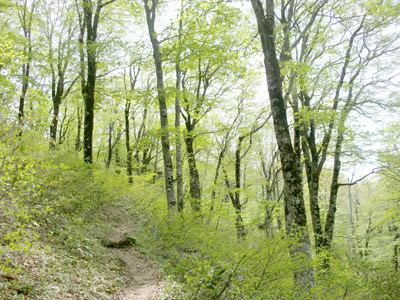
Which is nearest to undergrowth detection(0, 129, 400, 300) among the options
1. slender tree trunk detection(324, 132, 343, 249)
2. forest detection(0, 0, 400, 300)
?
forest detection(0, 0, 400, 300)

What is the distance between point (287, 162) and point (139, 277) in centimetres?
476

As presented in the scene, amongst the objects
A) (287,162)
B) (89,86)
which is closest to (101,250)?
(287,162)

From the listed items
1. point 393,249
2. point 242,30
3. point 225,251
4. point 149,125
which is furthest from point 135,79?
point 393,249

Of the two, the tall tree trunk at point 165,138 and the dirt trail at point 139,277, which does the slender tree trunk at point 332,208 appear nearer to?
the tall tree trunk at point 165,138

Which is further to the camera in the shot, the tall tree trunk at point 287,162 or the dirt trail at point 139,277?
the dirt trail at point 139,277

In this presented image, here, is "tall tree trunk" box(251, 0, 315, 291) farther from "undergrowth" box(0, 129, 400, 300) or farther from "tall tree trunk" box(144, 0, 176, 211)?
"tall tree trunk" box(144, 0, 176, 211)

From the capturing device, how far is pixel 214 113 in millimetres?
19188

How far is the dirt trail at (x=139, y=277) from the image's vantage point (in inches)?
218

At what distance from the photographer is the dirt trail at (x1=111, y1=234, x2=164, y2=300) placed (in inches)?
218

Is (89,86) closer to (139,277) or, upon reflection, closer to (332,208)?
(139,277)

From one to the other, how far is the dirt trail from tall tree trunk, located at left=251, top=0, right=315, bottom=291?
3.16 metres

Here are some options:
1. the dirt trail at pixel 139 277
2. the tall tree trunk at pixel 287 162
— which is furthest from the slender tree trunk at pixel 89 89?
the tall tree trunk at pixel 287 162

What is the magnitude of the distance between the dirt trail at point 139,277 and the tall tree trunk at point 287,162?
3.16 meters

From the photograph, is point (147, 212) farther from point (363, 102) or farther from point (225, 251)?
point (363, 102)
